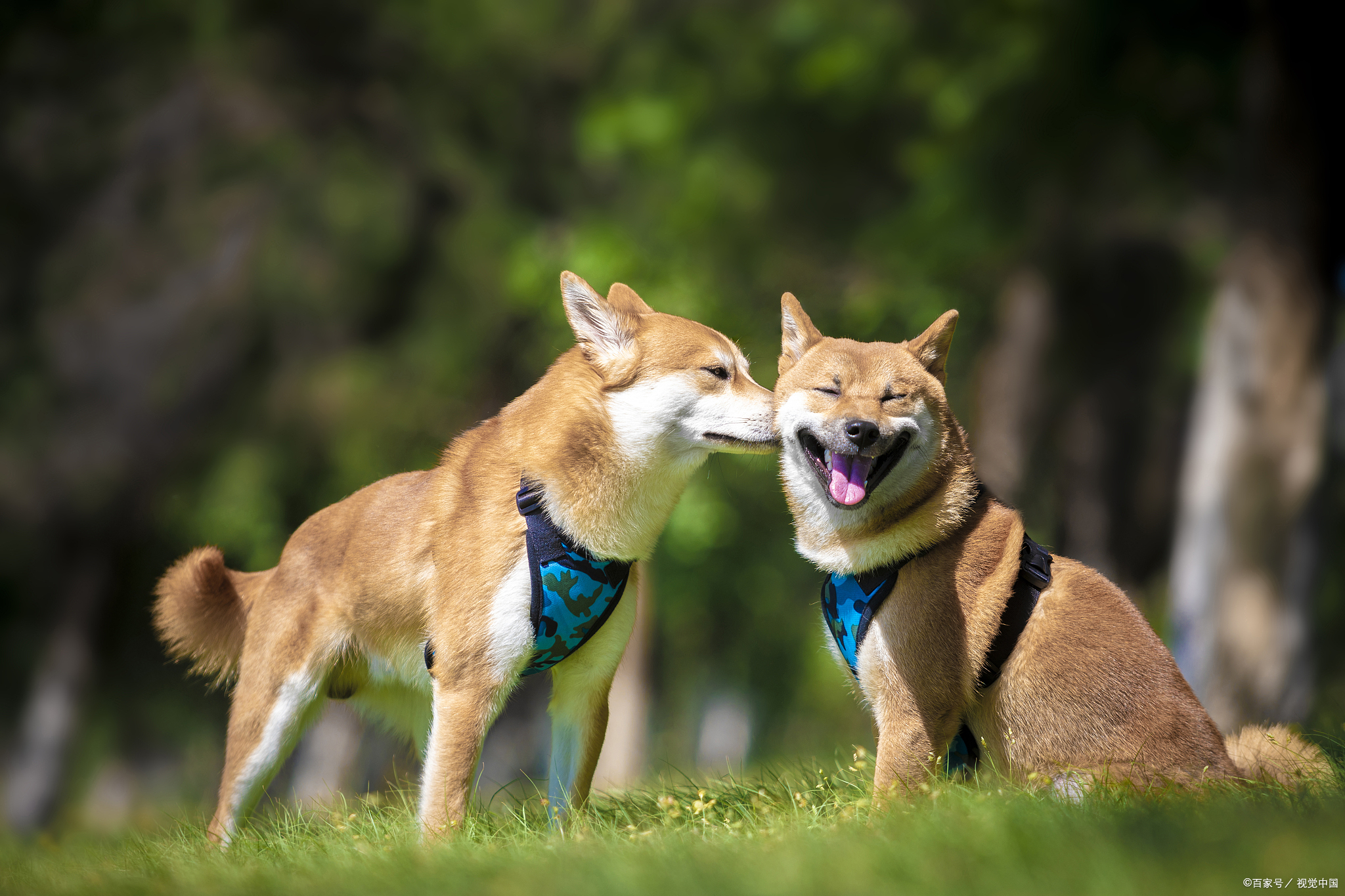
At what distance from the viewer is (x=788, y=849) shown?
321 cm

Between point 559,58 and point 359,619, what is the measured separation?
32.2ft

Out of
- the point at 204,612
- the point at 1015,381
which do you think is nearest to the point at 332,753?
the point at 204,612

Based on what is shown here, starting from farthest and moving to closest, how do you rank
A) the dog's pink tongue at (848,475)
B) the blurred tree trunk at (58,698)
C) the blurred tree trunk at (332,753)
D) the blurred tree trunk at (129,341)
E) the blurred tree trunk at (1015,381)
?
the blurred tree trunk at (58,698) < the blurred tree trunk at (129,341) < the blurred tree trunk at (332,753) < the blurred tree trunk at (1015,381) < the dog's pink tongue at (848,475)

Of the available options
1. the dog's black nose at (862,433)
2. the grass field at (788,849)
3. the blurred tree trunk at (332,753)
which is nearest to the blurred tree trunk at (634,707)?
the blurred tree trunk at (332,753)

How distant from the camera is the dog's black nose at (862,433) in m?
3.81

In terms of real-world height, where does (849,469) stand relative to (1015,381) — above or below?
below

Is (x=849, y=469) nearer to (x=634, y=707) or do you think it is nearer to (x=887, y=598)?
(x=887, y=598)

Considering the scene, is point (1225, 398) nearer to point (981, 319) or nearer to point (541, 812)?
point (981, 319)

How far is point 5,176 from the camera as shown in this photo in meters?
14.3

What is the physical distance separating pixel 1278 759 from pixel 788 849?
2.14 m

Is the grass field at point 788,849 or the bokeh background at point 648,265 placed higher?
the bokeh background at point 648,265

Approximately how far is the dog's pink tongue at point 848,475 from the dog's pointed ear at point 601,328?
1112 mm

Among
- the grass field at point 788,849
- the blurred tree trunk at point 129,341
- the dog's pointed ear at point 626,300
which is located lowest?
the grass field at point 788,849

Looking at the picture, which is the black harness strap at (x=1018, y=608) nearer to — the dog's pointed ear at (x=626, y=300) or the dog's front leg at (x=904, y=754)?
the dog's front leg at (x=904, y=754)
